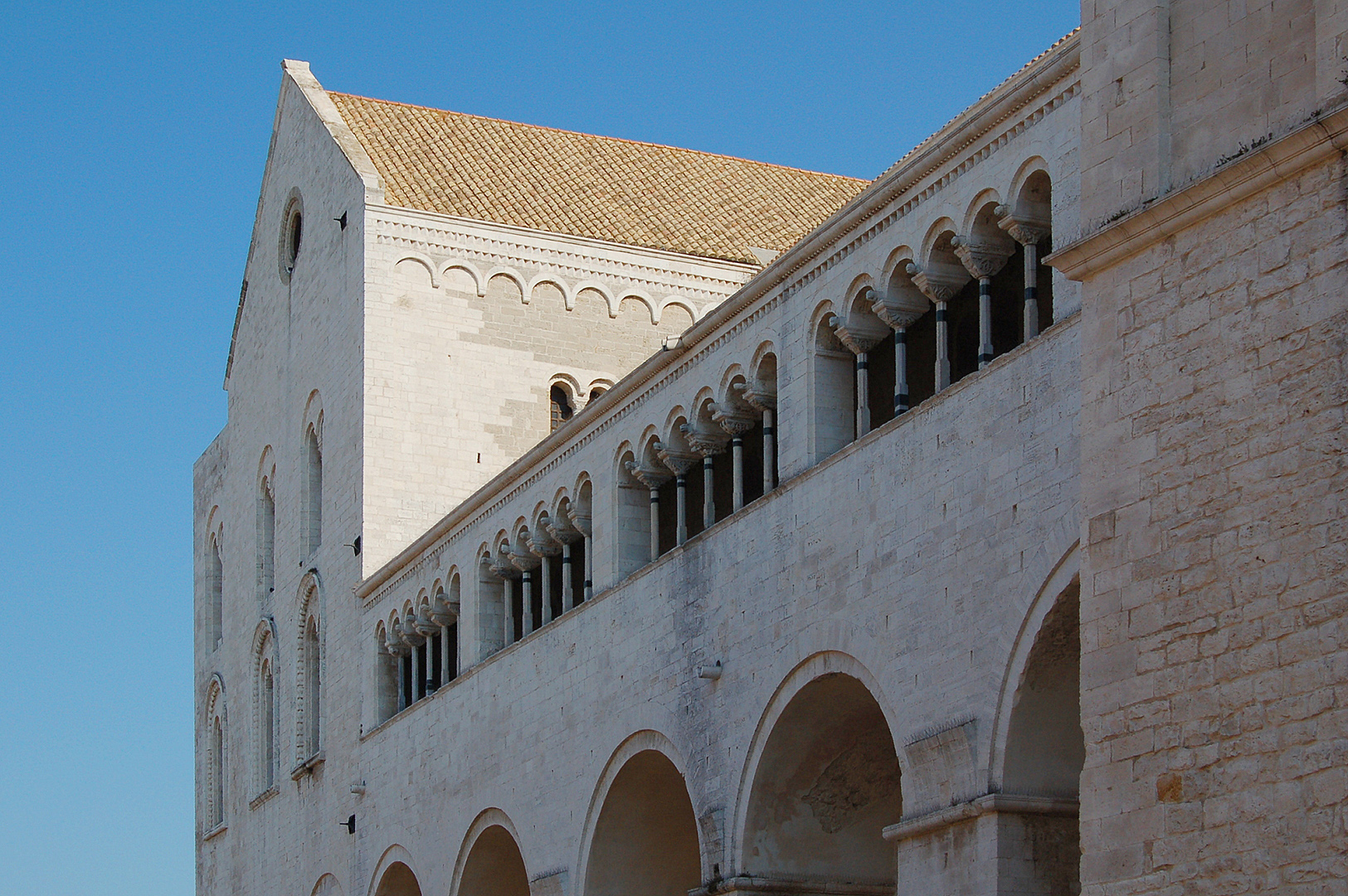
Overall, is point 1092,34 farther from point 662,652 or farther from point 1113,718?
point 662,652

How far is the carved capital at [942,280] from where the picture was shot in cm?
1523

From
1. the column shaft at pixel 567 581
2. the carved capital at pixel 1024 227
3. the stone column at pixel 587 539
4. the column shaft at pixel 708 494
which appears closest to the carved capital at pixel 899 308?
the carved capital at pixel 1024 227

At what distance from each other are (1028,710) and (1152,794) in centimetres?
390

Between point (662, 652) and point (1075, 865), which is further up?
point (662, 652)

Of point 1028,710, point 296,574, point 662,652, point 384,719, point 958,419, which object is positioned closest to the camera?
point 1028,710

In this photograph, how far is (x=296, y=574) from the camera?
102 ft

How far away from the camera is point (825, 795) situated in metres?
17.3

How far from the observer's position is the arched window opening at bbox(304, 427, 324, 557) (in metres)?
30.9

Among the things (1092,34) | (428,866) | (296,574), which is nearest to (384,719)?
(428,866)

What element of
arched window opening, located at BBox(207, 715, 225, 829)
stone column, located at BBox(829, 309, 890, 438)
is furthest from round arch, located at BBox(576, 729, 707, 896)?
arched window opening, located at BBox(207, 715, 225, 829)

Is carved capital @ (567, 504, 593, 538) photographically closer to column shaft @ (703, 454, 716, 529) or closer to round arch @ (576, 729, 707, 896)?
column shaft @ (703, 454, 716, 529)

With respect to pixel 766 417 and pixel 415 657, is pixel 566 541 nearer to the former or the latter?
pixel 415 657

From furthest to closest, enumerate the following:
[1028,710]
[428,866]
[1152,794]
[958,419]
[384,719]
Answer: [384,719] → [428,866] → [958,419] → [1028,710] → [1152,794]

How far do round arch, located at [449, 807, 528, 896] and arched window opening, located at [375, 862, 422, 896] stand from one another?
233 centimetres
